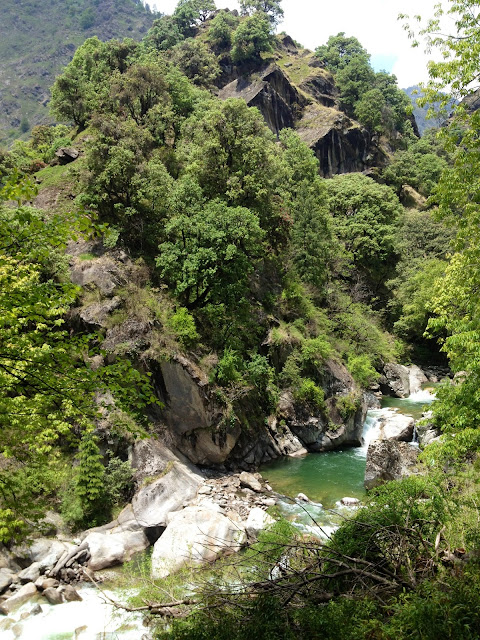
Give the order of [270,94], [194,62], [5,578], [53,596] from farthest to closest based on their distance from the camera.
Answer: [270,94]
[194,62]
[5,578]
[53,596]

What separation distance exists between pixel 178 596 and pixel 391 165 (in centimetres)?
6134

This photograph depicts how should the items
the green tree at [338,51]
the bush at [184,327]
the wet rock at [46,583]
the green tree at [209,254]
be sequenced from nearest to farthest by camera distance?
1. the wet rock at [46,583]
2. the bush at [184,327]
3. the green tree at [209,254]
4. the green tree at [338,51]

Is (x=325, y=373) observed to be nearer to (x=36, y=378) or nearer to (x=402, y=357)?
(x=402, y=357)

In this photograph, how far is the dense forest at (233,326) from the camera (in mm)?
6125

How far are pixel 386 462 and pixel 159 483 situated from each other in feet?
28.5

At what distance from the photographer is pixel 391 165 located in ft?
191

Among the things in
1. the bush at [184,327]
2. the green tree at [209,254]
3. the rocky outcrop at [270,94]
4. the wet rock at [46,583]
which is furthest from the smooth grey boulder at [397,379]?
the rocky outcrop at [270,94]

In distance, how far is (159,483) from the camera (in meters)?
15.0

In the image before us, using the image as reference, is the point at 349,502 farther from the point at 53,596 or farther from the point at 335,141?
the point at 335,141

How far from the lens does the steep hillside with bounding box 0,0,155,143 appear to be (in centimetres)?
12613

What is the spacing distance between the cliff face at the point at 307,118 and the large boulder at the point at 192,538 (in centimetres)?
5297

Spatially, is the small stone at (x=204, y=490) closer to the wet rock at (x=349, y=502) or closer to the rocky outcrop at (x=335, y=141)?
the wet rock at (x=349, y=502)

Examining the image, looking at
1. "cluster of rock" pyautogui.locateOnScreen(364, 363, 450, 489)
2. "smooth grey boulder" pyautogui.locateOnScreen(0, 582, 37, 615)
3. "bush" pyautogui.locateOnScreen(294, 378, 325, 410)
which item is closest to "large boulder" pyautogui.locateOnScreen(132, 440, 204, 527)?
"smooth grey boulder" pyautogui.locateOnScreen(0, 582, 37, 615)

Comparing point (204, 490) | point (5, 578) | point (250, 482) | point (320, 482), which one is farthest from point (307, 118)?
point (5, 578)
